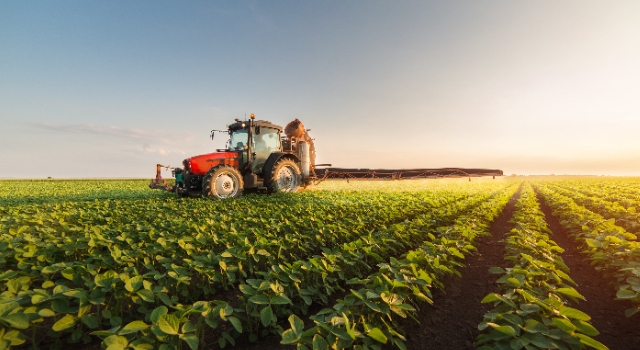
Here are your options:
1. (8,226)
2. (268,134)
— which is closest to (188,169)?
(268,134)

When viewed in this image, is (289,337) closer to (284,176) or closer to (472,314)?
(472,314)

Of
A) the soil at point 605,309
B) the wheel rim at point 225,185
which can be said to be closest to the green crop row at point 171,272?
the soil at point 605,309

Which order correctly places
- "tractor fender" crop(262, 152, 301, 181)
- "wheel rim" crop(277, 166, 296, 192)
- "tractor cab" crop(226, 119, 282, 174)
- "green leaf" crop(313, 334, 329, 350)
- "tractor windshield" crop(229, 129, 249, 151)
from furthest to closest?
1. "wheel rim" crop(277, 166, 296, 192)
2. "tractor windshield" crop(229, 129, 249, 151)
3. "tractor fender" crop(262, 152, 301, 181)
4. "tractor cab" crop(226, 119, 282, 174)
5. "green leaf" crop(313, 334, 329, 350)

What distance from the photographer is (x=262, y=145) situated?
11.6 m

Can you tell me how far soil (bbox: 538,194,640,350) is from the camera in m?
2.87

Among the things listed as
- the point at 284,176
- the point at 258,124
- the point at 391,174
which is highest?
the point at 258,124

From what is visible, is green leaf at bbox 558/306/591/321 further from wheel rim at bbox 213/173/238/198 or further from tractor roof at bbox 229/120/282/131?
tractor roof at bbox 229/120/282/131

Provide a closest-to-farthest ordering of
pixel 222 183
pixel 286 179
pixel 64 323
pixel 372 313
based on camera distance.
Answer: pixel 64 323
pixel 372 313
pixel 222 183
pixel 286 179

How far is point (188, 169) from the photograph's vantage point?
1089 cm

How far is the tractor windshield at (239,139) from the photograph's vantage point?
1135 cm

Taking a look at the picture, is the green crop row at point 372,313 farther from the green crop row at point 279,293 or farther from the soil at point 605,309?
the soil at point 605,309

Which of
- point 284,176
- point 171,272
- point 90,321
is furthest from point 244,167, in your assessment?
point 90,321

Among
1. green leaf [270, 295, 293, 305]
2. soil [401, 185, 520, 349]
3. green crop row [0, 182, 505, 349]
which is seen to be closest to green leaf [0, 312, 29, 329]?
green crop row [0, 182, 505, 349]

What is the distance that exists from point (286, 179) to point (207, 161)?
3.10 meters
